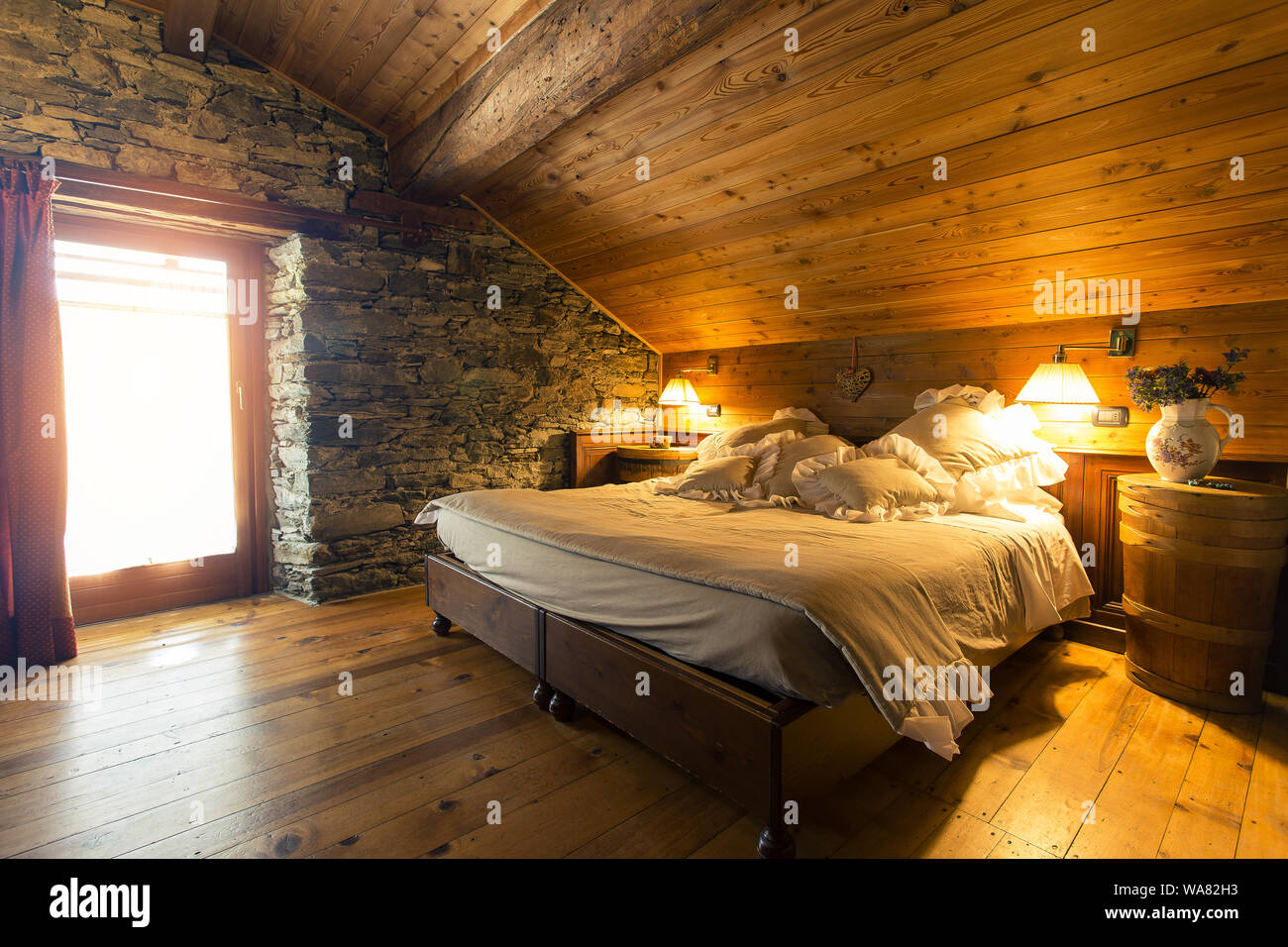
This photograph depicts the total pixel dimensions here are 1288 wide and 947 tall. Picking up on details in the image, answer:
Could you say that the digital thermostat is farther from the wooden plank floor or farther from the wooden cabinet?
the wooden plank floor

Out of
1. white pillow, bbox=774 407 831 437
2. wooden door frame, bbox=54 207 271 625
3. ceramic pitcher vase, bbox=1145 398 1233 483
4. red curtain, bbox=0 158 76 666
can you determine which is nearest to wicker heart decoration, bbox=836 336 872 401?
white pillow, bbox=774 407 831 437

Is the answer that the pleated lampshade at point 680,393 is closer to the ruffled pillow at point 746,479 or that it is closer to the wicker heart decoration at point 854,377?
the ruffled pillow at point 746,479

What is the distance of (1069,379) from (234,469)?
446cm

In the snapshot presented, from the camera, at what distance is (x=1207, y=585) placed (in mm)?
2350

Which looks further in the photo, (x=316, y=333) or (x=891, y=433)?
(x=316, y=333)

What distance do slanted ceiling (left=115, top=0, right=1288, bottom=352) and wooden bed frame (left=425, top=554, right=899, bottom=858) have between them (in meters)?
2.08

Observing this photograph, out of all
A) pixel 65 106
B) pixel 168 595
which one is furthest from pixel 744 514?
pixel 65 106

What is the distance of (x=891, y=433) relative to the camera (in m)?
3.28

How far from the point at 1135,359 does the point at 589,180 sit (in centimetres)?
287

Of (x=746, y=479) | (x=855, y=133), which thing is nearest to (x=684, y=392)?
(x=746, y=479)

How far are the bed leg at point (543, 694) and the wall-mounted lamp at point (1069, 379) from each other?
8.35 ft

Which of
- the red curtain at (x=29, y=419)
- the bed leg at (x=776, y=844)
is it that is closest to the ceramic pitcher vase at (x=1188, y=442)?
the bed leg at (x=776, y=844)

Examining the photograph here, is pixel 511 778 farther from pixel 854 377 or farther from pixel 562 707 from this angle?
pixel 854 377

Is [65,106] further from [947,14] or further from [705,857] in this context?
[705,857]
